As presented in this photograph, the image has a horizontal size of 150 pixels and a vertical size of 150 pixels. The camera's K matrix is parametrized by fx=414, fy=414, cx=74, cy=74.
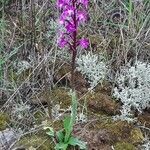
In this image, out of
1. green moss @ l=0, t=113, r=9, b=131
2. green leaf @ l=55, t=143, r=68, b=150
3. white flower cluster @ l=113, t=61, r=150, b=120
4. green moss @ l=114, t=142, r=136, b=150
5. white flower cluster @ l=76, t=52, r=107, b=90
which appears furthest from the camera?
white flower cluster @ l=76, t=52, r=107, b=90

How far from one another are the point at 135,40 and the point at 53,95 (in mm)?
796

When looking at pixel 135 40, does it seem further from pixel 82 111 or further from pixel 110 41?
pixel 82 111

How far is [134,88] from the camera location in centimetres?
282

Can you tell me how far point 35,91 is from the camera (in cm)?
275

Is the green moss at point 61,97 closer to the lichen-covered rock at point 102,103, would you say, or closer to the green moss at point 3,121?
the lichen-covered rock at point 102,103

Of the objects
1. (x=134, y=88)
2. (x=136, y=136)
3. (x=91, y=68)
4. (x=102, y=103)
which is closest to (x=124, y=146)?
(x=136, y=136)

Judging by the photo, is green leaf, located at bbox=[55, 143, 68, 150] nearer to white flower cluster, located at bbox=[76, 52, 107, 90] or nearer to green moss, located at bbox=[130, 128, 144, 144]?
green moss, located at bbox=[130, 128, 144, 144]

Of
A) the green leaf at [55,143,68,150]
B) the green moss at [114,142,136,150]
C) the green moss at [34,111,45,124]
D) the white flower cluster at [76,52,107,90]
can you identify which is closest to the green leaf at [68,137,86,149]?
the green leaf at [55,143,68,150]

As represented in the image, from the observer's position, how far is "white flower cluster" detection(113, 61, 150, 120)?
2654 mm

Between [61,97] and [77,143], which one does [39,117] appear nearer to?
[61,97]

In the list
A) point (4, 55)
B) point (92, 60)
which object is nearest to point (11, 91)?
point (4, 55)

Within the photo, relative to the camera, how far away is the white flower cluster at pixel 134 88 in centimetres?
265

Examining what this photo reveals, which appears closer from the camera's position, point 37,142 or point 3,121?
point 37,142

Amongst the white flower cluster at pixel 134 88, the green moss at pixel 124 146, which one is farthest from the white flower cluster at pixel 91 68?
the green moss at pixel 124 146
